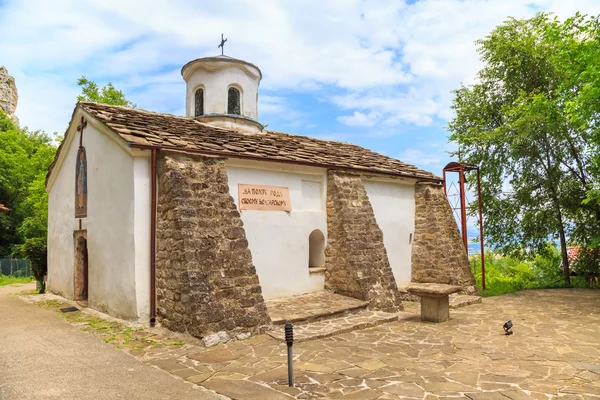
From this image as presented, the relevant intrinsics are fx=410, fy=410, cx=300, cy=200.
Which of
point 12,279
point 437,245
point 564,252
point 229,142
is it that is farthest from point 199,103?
point 12,279

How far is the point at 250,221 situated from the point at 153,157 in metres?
2.65

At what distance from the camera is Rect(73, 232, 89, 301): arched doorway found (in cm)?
1122

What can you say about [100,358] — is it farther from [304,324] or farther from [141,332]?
[304,324]

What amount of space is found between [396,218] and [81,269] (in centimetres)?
950

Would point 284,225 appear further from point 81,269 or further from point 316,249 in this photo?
point 81,269

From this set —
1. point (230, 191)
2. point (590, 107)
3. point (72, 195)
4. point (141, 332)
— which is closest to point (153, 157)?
point (230, 191)

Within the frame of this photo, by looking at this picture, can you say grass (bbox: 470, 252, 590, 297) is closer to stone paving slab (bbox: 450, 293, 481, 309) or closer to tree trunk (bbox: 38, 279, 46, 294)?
stone paving slab (bbox: 450, 293, 481, 309)

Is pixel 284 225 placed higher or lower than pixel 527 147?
lower

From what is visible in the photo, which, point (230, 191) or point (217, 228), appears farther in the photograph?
point (230, 191)

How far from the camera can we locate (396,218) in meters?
13.3

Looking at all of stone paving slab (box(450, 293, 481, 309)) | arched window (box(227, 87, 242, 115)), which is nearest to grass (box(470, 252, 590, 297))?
stone paving slab (box(450, 293, 481, 309))

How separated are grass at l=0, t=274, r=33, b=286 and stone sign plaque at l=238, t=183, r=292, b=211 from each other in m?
16.7

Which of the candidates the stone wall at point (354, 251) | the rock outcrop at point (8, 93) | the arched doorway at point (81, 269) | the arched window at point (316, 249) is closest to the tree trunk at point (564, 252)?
the stone wall at point (354, 251)

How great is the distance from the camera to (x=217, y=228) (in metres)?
8.10
